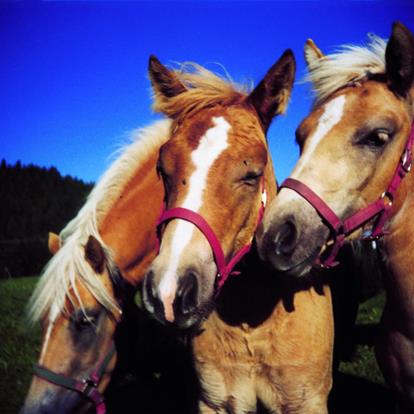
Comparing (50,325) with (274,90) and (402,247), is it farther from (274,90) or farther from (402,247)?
(402,247)

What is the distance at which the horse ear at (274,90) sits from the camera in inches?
104

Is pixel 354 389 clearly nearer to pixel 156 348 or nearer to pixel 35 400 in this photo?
pixel 156 348

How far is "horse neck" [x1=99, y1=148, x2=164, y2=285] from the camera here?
3322 mm

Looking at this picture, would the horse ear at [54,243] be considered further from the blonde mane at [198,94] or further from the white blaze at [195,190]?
the white blaze at [195,190]

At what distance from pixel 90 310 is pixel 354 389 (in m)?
3.29

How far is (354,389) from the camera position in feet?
15.5

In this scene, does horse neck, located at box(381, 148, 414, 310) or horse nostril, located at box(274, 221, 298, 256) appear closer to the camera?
horse nostril, located at box(274, 221, 298, 256)

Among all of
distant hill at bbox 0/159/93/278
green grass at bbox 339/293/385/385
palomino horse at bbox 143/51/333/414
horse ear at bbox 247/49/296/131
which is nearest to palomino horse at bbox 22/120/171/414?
palomino horse at bbox 143/51/333/414

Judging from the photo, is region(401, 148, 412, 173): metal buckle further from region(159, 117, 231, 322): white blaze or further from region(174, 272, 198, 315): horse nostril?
region(174, 272, 198, 315): horse nostril

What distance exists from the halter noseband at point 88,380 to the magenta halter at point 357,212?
186 cm

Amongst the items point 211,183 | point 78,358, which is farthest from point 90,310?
point 211,183

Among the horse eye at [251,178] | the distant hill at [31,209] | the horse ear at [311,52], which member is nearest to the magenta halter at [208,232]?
the horse eye at [251,178]

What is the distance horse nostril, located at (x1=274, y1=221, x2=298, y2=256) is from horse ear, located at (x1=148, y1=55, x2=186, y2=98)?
129cm

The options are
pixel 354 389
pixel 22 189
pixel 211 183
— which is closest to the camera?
pixel 211 183
